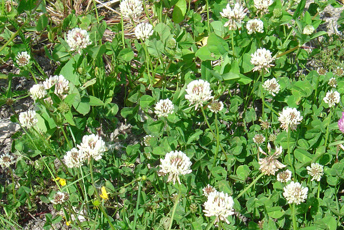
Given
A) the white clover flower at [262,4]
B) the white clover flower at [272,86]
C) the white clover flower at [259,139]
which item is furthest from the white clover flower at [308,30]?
the white clover flower at [259,139]

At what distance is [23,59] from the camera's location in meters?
2.74

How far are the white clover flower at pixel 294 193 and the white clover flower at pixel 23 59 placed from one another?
73.0 inches

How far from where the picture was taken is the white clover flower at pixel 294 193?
235cm

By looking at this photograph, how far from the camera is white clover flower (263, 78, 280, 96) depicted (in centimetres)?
271

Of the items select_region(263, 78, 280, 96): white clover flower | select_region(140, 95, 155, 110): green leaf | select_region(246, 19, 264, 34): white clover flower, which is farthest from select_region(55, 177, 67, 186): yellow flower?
select_region(246, 19, 264, 34): white clover flower

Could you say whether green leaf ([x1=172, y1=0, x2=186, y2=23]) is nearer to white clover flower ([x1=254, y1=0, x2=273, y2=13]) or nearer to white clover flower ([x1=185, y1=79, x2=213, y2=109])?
white clover flower ([x1=254, y1=0, x2=273, y2=13])

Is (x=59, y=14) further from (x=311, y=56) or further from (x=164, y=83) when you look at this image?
(x=311, y=56)

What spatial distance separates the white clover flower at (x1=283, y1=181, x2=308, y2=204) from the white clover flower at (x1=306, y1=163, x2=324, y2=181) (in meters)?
0.15

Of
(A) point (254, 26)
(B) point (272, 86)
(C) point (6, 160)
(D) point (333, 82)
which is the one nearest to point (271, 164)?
(B) point (272, 86)

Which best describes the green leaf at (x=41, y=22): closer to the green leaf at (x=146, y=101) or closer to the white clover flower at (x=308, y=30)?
the green leaf at (x=146, y=101)

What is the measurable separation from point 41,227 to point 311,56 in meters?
2.44

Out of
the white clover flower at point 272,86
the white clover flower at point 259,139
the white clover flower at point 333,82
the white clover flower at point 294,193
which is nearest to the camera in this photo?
the white clover flower at point 294,193

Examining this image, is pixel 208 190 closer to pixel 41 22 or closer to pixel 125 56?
pixel 125 56

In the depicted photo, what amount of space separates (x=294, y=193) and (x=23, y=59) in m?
1.92
